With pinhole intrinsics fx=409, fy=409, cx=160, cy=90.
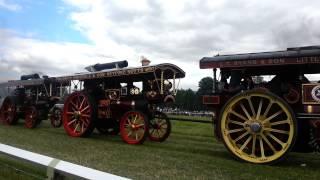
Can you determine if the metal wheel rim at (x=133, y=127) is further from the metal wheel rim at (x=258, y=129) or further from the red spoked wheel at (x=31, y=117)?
the red spoked wheel at (x=31, y=117)

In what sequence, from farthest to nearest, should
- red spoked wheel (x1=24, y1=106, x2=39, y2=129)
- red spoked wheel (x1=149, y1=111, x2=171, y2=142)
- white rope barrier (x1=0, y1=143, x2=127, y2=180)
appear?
red spoked wheel (x1=24, y1=106, x2=39, y2=129) < red spoked wheel (x1=149, y1=111, x2=171, y2=142) < white rope barrier (x1=0, y1=143, x2=127, y2=180)

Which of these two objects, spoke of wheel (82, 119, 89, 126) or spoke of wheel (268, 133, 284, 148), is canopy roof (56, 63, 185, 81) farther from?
spoke of wheel (268, 133, 284, 148)

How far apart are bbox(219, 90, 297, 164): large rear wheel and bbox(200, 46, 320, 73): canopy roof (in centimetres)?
61

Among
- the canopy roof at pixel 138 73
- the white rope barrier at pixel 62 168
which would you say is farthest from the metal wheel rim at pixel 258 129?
the white rope barrier at pixel 62 168

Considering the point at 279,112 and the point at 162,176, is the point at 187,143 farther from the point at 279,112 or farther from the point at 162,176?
the point at 162,176

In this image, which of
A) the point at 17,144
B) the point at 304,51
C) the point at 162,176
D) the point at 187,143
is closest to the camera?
Answer: the point at 162,176

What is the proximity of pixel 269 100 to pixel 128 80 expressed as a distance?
5477 millimetres

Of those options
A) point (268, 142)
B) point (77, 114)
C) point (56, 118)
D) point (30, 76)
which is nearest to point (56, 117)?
point (56, 118)

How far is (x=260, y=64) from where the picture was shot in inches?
322

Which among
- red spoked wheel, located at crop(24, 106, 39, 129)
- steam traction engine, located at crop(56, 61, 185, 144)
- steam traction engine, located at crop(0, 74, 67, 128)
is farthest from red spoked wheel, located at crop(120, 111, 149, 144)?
red spoked wheel, located at crop(24, 106, 39, 129)

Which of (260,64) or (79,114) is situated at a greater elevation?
(260,64)

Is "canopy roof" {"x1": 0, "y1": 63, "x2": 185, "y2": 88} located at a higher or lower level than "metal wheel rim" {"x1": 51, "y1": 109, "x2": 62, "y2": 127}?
higher

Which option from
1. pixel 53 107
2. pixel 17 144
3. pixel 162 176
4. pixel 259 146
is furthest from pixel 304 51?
pixel 53 107

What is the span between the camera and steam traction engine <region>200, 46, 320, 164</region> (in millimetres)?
7777
